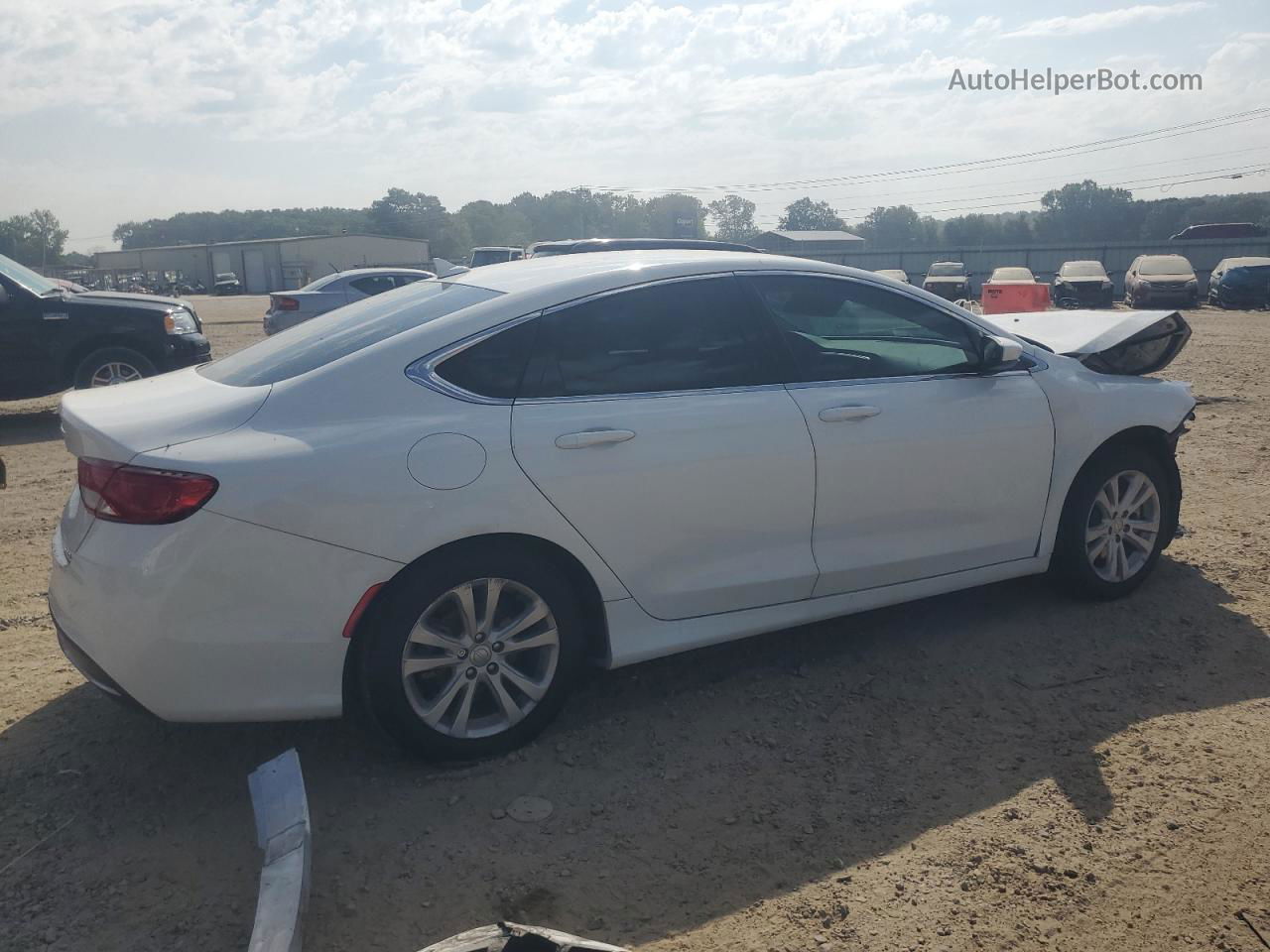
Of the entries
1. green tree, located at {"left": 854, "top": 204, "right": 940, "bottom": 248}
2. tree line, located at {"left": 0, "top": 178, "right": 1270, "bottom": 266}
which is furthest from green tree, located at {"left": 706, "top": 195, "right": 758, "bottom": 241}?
green tree, located at {"left": 854, "top": 204, "right": 940, "bottom": 248}

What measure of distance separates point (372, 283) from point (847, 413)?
49.9 ft

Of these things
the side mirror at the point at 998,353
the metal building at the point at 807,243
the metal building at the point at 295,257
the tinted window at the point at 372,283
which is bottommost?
the side mirror at the point at 998,353

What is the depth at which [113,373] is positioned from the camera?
10188 millimetres

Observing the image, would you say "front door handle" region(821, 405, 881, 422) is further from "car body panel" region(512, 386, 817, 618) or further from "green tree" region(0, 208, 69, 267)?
"green tree" region(0, 208, 69, 267)

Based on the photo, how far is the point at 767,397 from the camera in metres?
3.90

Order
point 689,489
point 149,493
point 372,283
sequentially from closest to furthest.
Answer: point 149,493, point 689,489, point 372,283

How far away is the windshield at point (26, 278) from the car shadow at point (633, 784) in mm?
7612

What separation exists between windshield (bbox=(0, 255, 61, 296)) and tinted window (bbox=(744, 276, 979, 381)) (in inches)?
346

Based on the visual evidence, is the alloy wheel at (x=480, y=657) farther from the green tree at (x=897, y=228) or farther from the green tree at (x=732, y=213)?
the green tree at (x=897, y=228)

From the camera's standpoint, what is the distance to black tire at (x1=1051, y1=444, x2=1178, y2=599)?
184 inches

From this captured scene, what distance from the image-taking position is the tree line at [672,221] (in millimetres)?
40562

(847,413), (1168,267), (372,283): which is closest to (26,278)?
(372,283)

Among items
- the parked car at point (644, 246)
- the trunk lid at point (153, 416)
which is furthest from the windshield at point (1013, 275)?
the trunk lid at point (153, 416)

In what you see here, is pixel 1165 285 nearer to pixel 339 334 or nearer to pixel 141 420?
pixel 339 334
